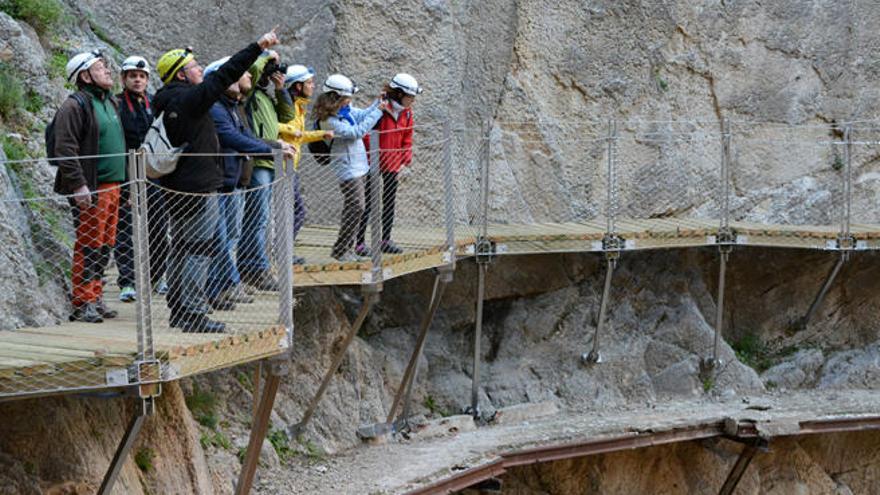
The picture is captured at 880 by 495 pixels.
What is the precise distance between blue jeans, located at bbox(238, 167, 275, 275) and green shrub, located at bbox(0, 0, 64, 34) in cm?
321

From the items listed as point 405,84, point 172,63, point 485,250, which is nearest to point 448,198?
point 405,84

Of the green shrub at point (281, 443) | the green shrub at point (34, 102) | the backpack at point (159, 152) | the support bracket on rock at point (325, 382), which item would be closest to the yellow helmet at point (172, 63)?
the backpack at point (159, 152)

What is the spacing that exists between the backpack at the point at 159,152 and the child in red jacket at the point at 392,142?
11.3ft

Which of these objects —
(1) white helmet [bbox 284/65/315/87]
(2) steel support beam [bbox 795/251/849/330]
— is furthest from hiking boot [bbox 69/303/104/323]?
(2) steel support beam [bbox 795/251/849/330]

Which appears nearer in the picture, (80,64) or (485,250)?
(80,64)

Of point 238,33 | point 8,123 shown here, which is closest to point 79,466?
point 8,123

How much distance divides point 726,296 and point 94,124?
10095mm

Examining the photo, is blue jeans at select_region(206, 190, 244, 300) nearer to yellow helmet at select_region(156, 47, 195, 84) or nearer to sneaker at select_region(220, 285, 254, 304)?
sneaker at select_region(220, 285, 254, 304)

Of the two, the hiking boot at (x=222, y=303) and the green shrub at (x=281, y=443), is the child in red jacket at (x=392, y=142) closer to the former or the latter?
the green shrub at (x=281, y=443)

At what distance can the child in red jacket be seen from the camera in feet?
40.4

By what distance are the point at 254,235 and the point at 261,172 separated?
0.67 m

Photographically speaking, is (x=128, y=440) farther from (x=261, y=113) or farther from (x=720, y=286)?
(x=720, y=286)

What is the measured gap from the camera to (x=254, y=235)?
33.2 feet

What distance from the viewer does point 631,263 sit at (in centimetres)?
1661
